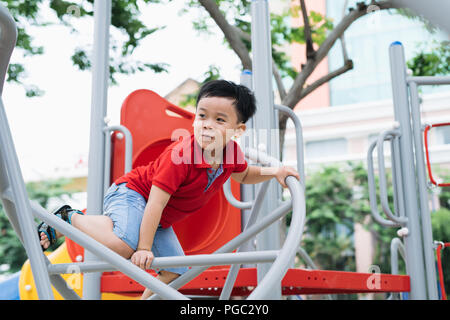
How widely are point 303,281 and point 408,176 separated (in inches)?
43.2

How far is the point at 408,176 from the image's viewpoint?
2.80m

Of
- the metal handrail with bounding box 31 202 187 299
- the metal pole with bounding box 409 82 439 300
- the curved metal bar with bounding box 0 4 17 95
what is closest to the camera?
the curved metal bar with bounding box 0 4 17 95

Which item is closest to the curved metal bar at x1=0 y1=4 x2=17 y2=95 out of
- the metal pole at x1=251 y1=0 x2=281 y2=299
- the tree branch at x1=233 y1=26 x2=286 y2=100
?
the metal pole at x1=251 y1=0 x2=281 y2=299

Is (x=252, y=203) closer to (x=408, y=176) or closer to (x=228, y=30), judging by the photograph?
(x=408, y=176)

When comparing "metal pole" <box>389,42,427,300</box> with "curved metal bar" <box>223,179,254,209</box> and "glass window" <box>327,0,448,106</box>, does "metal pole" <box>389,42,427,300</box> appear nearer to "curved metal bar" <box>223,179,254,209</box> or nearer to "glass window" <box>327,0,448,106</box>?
"curved metal bar" <box>223,179,254,209</box>

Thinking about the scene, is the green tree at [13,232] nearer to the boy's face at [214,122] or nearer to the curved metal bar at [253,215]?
the curved metal bar at [253,215]

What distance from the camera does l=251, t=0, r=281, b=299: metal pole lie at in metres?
2.12

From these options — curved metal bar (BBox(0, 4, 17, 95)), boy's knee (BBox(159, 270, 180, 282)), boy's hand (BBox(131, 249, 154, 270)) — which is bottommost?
boy's knee (BBox(159, 270, 180, 282))

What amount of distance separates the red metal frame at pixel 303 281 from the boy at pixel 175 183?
1.50ft

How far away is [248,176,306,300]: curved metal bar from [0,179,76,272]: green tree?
12.0 m

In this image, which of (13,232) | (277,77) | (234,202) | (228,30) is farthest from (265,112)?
(13,232)

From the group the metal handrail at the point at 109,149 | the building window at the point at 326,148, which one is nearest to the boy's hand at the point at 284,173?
the metal handrail at the point at 109,149
